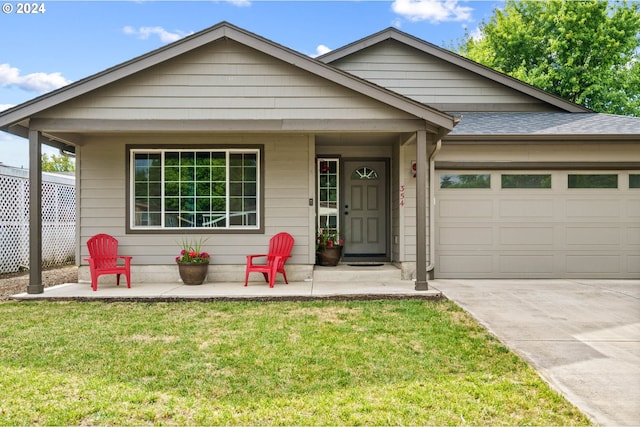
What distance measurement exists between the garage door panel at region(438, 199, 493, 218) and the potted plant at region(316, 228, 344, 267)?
1899 mm

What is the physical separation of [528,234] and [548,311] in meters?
2.74

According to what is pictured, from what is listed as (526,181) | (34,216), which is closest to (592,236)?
(526,181)

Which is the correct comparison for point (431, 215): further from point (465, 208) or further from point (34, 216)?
point (34, 216)

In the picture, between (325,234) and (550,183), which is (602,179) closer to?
(550,183)

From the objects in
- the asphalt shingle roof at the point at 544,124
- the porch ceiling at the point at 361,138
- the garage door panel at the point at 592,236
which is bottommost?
the garage door panel at the point at 592,236

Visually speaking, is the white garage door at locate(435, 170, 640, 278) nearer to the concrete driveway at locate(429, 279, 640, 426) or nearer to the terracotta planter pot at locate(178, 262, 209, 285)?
the concrete driveway at locate(429, 279, 640, 426)

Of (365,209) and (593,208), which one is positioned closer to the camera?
(593,208)

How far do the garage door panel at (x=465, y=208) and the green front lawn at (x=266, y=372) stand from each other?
291 centimetres

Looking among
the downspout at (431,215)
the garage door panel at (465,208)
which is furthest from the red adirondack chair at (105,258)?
the garage door panel at (465,208)

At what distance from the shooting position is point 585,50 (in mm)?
16625

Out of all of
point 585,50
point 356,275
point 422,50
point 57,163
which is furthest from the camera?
point 57,163

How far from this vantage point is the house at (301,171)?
612cm

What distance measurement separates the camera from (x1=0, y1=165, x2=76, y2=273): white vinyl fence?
8.75m

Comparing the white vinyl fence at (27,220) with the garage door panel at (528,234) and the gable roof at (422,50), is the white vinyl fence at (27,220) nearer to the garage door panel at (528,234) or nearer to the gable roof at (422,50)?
the gable roof at (422,50)
